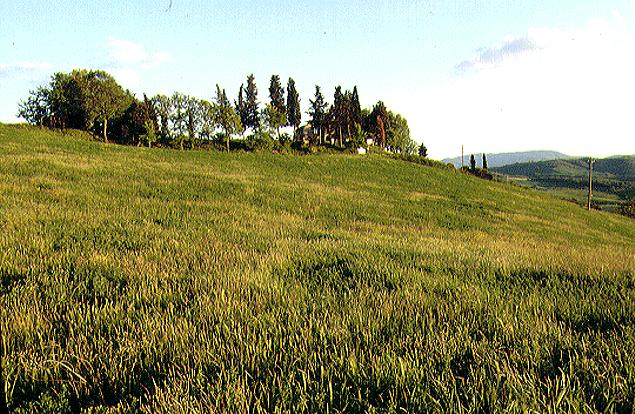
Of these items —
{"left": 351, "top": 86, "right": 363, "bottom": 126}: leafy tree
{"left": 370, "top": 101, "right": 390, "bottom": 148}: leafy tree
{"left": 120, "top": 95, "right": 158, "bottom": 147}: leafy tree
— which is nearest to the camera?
{"left": 120, "top": 95, "right": 158, "bottom": 147}: leafy tree

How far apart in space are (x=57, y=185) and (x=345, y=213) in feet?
35.2

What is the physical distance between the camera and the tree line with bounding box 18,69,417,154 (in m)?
56.2

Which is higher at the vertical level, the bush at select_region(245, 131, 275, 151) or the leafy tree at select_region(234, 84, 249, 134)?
the leafy tree at select_region(234, 84, 249, 134)

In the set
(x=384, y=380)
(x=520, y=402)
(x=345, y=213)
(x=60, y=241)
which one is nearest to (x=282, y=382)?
(x=384, y=380)

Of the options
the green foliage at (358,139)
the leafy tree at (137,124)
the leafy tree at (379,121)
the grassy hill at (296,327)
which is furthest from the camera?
the leafy tree at (379,121)

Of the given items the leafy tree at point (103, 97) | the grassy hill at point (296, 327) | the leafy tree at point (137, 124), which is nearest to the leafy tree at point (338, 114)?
the leafy tree at point (137, 124)

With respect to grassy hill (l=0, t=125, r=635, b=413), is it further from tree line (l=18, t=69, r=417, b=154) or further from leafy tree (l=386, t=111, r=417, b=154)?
leafy tree (l=386, t=111, r=417, b=154)

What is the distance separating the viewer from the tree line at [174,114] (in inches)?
2215

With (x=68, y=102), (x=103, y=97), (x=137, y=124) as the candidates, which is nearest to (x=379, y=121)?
(x=137, y=124)

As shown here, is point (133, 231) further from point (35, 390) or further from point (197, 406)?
point (197, 406)

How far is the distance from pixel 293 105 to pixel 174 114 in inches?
1043

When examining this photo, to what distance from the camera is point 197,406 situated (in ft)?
6.21

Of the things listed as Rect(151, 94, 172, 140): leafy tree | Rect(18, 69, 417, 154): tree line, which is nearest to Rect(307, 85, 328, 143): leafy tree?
Rect(18, 69, 417, 154): tree line

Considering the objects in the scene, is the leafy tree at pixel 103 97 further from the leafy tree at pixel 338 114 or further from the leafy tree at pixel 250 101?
the leafy tree at pixel 338 114
